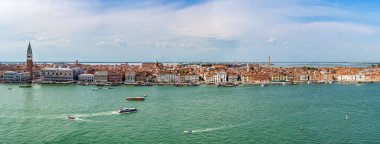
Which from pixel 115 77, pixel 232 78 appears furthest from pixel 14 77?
pixel 232 78

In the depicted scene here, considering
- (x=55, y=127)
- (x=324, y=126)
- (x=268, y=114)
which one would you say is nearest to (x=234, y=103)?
(x=268, y=114)

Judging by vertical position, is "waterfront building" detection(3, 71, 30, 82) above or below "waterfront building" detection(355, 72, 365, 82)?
above

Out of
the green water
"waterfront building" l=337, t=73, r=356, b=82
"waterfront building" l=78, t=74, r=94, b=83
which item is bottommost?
the green water

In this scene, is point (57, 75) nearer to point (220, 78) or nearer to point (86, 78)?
point (86, 78)

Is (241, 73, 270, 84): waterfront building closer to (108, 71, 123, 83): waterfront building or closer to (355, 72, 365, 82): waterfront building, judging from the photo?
(355, 72, 365, 82): waterfront building

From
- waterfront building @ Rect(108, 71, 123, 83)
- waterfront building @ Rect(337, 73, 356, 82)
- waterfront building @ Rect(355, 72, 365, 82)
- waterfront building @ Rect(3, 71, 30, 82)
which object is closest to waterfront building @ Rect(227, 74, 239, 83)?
waterfront building @ Rect(108, 71, 123, 83)

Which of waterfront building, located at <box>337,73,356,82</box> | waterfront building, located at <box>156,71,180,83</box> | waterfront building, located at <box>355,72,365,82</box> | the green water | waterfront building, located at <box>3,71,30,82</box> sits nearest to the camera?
the green water

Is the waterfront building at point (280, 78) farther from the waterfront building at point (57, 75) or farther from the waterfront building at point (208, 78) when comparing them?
the waterfront building at point (57, 75)

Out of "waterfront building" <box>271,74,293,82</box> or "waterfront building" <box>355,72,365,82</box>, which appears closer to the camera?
"waterfront building" <box>271,74,293,82</box>
